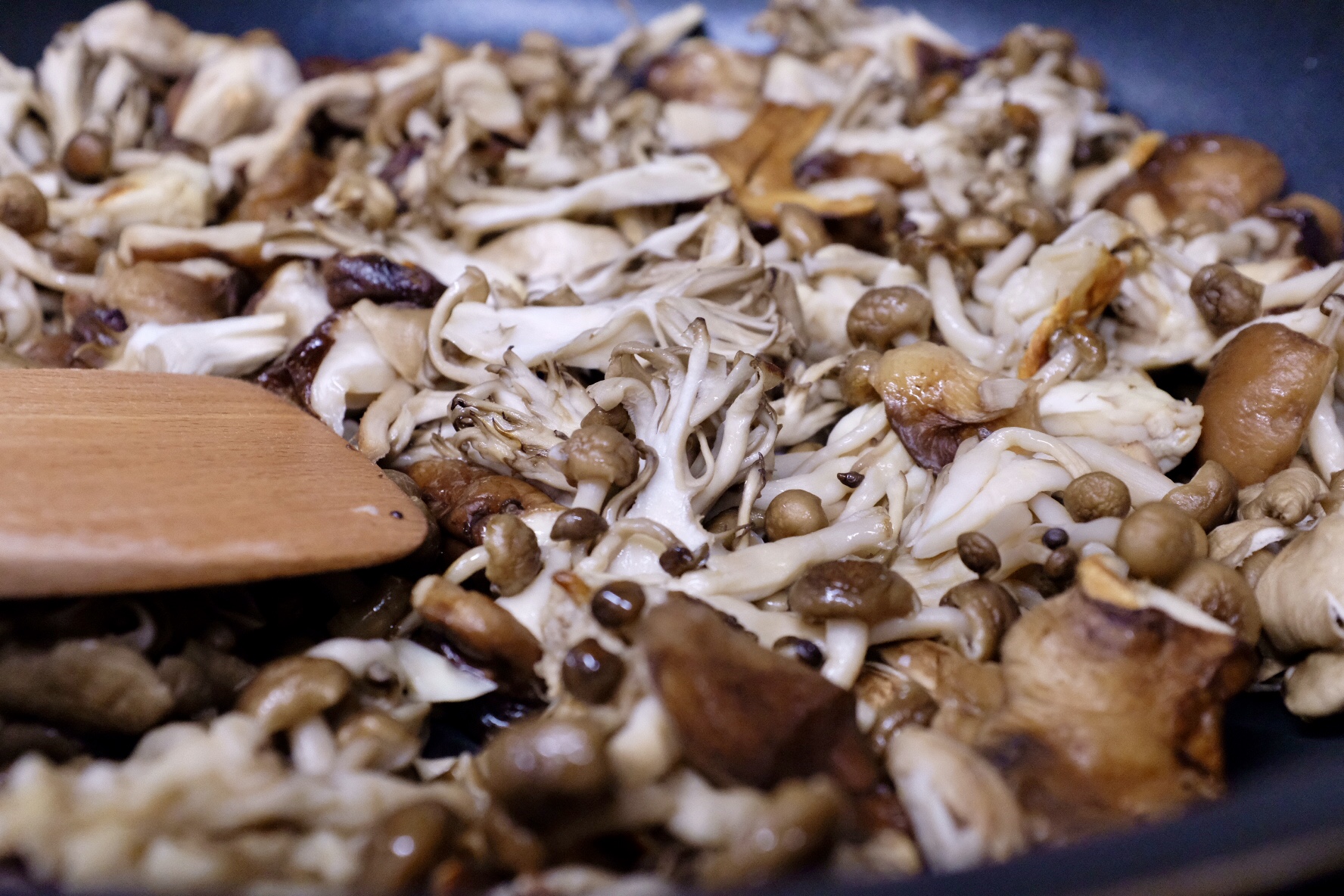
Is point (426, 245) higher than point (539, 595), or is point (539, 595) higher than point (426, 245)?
point (426, 245)

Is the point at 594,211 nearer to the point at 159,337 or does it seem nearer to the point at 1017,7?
the point at 159,337

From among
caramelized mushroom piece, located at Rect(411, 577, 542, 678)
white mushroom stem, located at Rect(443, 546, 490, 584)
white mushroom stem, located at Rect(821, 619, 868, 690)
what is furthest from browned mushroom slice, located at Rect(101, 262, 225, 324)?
white mushroom stem, located at Rect(821, 619, 868, 690)

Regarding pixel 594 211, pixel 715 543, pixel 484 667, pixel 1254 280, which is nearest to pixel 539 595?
pixel 484 667

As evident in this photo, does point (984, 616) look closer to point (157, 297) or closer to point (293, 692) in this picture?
point (293, 692)

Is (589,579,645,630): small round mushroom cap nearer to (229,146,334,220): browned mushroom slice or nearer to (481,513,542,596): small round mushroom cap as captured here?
(481,513,542,596): small round mushroom cap

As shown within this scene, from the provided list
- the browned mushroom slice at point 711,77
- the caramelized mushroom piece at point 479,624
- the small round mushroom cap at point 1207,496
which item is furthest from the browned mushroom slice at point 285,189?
the small round mushroom cap at point 1207,496

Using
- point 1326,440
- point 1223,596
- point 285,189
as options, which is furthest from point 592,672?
point 285,189

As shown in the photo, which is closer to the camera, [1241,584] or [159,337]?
[1241,584]
